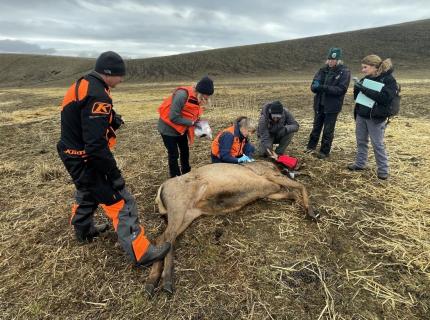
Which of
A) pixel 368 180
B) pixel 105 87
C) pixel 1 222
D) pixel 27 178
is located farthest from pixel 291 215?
pixel 27 178

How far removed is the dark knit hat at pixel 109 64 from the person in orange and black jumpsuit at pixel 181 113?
167 cm

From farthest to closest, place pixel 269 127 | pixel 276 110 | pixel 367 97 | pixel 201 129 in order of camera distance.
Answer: pixel 269 127 → pixel 276 110 → pixel 367 97 → pixel 201 129

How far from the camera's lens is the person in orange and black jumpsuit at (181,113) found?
5.02 meters

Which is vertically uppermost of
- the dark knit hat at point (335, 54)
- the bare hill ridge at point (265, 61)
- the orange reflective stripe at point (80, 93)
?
the dark knit hat at point (335, 54)

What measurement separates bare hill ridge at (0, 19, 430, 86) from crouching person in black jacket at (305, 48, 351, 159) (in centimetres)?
3283

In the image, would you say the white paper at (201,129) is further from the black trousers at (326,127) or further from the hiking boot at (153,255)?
the black trousers at (326,127)

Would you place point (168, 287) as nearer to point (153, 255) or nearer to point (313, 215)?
point (153, 255)

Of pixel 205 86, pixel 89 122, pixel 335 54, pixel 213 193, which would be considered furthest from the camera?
pixel 335 54

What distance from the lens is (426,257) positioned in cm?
380

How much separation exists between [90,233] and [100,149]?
1.45m

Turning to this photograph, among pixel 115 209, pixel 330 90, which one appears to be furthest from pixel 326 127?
pixel 115 209

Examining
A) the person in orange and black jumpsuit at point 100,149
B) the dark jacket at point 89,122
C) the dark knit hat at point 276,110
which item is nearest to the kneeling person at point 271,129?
the dark knit hat at point 276,110

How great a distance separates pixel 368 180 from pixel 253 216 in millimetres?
2398

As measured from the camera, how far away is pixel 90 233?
4.17m
